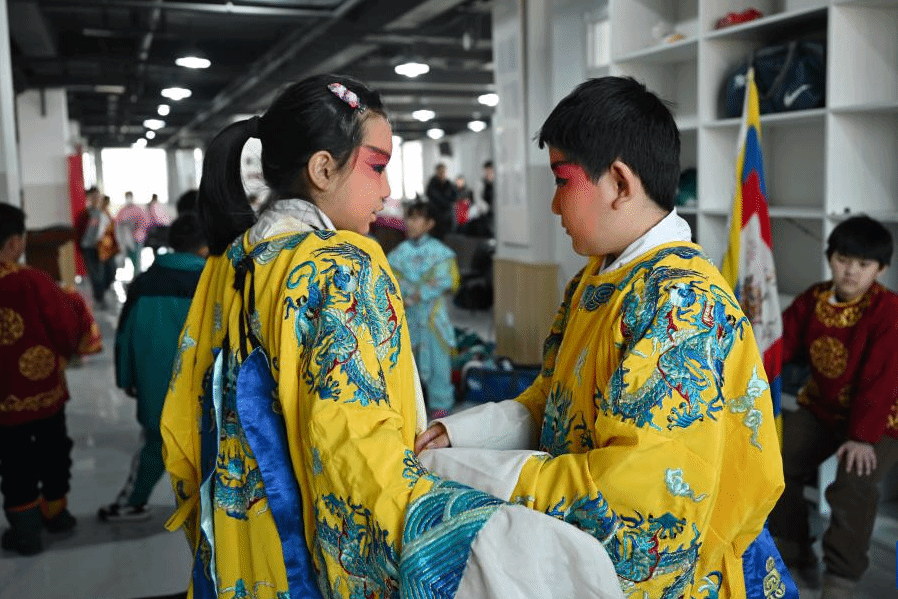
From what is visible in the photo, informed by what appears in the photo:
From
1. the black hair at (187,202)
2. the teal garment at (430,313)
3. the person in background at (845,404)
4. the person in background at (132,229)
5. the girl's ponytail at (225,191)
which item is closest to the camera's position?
the girl's ponytail at (225,191)

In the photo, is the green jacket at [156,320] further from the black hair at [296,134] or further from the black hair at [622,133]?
the black hair at [622,133]

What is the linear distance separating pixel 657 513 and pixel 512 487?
16 cm

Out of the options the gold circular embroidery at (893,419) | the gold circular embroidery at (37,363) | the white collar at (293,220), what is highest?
the white collar at (293,220)

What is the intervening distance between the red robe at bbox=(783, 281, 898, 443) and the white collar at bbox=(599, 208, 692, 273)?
1976mm

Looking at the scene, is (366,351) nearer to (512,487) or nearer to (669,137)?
(512,487)

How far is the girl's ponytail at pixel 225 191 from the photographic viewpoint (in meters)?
1.32

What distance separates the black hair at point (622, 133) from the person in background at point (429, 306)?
13.3 ft

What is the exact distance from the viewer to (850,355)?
9.30 feet

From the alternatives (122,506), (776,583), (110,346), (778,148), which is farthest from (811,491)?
(110,346)

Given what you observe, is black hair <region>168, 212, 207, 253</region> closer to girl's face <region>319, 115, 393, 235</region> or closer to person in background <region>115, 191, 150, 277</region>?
girl's face <region>319, 115, 393, 235</region>

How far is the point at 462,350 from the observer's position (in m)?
6.20

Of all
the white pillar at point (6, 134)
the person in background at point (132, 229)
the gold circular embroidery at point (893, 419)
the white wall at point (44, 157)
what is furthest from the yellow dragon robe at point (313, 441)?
the white wall at point (44, 157)

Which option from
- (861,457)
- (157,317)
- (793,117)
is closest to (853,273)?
(861,457)

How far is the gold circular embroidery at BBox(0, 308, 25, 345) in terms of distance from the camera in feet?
10.5
